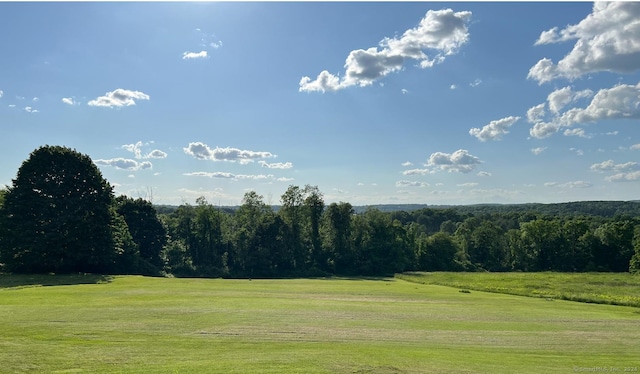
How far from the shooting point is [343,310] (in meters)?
31.7

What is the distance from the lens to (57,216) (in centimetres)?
6000

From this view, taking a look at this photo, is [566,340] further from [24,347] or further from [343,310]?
[24,347]

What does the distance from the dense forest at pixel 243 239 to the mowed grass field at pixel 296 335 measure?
25962 millimetres

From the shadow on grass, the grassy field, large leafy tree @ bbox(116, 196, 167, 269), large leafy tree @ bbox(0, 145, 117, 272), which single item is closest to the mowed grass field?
the grassy field

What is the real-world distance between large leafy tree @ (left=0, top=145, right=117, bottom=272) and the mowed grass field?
80.8ft

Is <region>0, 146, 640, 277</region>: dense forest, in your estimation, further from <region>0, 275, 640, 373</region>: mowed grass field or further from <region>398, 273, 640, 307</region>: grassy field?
<region>0, 275, 640, 373</region>: mowed grass field

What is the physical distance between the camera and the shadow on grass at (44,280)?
46.4 meters

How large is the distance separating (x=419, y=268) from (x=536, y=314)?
76.1 m

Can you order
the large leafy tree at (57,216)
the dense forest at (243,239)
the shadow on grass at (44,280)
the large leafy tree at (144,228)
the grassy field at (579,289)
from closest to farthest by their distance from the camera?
the grassy field at (579,289), the shadow on grass at (44,280), the large leafy tree at (57,216), the dense forest at (243,239), the large leafy tree at (144,228)

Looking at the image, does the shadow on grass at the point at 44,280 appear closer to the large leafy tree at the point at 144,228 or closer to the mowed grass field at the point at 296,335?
the mowed grass field at the point at 296,335

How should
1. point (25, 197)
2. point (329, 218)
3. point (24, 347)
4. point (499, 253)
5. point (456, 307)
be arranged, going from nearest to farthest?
point (24, 347) < point (456, 307) < point (25, 197) < point (329, 218) < point (499, 253)

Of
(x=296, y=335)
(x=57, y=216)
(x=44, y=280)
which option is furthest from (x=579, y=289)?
(x=57, y=216)

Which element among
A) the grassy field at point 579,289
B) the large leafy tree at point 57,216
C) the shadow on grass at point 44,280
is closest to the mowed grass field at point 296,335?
the grassy field at point 579,289

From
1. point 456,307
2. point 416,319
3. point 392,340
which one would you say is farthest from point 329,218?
point 392,340
